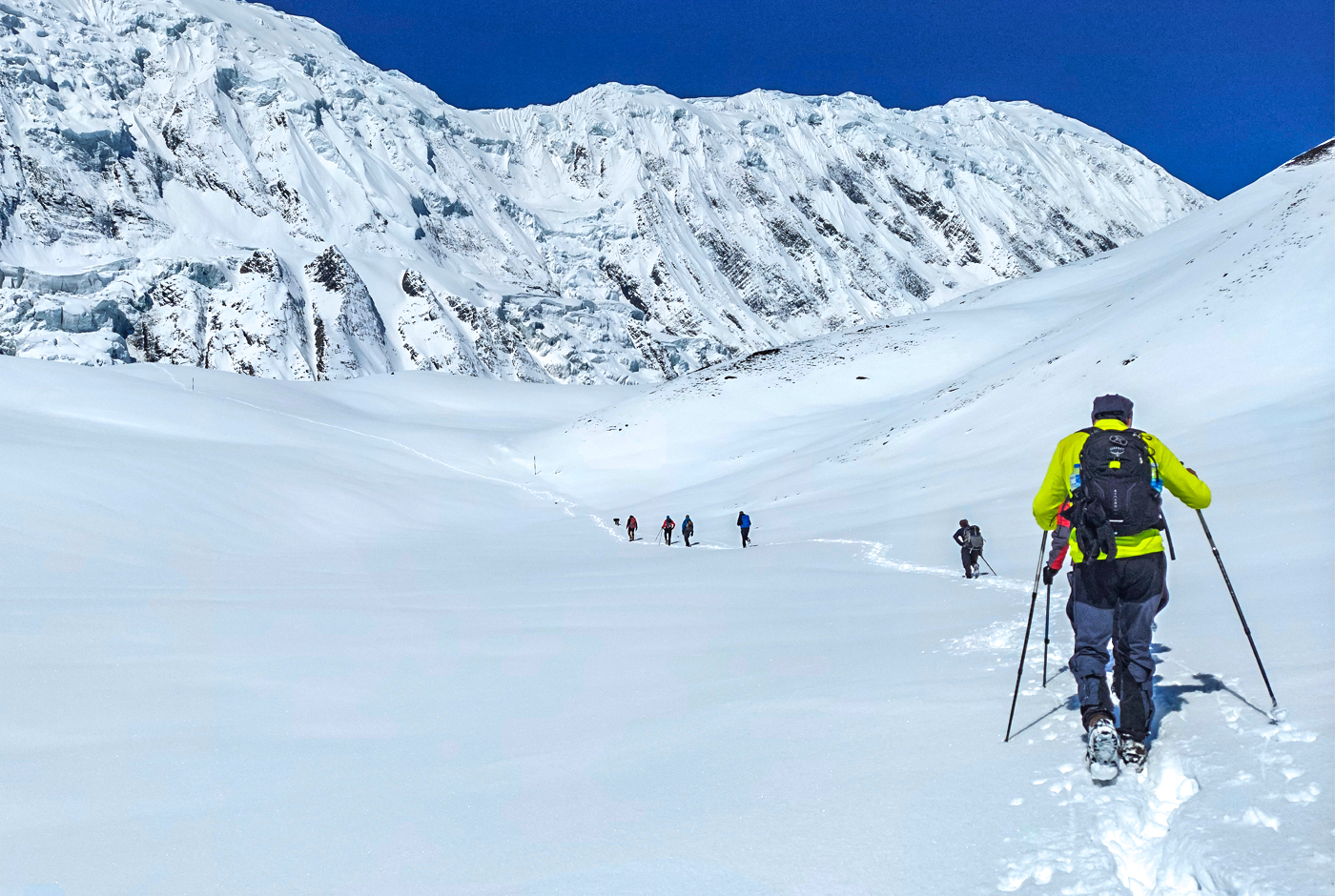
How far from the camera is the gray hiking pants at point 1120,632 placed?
14.4ft

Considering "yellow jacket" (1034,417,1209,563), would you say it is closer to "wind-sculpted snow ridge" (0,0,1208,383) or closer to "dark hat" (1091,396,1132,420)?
"dark hat" (1091,396,1132,420)

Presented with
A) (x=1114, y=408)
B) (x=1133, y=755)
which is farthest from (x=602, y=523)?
(x=1133, y=755)

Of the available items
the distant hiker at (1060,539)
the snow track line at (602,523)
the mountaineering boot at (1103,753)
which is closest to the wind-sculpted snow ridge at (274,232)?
the snow track line at (602,523)

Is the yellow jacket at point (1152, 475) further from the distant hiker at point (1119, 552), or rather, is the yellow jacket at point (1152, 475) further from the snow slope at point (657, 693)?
the snow slope at point (657, 693)

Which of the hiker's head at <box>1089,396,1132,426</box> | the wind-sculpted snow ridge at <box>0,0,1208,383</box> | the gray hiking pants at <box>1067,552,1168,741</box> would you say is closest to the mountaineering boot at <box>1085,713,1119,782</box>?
the gray hiking pants at <box>1067,552,1168,741</box>

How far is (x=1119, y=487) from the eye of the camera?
15.0 feet

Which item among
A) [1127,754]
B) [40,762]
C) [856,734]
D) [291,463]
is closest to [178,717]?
[40,762]

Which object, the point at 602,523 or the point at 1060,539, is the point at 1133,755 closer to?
the point at 1060,539

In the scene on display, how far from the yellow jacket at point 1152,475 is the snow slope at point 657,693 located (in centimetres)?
100

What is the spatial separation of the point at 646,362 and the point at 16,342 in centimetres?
8973

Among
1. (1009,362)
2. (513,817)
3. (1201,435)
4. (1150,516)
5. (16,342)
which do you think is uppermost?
(16,342)

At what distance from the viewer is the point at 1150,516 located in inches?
178

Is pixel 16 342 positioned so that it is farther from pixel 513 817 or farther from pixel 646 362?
pixel 513 817

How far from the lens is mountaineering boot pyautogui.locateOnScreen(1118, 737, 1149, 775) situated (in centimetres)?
419
